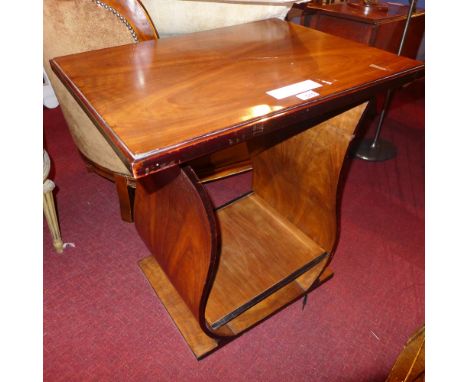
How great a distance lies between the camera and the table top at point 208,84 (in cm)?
62

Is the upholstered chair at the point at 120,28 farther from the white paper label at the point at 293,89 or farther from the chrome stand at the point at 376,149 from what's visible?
the chrome stand at the point at 376,149

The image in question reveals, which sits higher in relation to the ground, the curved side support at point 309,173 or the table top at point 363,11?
the table top at point 363,11

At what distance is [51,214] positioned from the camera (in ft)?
4.45

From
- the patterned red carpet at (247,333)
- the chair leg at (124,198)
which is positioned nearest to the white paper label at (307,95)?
the patterned red carpet at (247,333)

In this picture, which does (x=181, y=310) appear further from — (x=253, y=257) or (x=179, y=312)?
(x=253, y=257)

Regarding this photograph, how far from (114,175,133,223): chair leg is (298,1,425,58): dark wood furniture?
1462mm

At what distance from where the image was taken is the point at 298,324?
1.27 meters

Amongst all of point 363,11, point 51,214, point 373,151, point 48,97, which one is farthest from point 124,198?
point 363,11

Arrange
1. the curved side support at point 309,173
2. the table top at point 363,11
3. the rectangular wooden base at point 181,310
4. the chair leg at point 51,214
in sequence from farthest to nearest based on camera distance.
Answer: the table top at point 363,11 → the chair leg at point 51,214 → the rectangular wooden base at point 181,310 → the curved side support at point 309,173

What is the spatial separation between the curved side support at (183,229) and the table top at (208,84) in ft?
0.48

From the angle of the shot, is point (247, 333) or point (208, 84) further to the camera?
point (247, 333)

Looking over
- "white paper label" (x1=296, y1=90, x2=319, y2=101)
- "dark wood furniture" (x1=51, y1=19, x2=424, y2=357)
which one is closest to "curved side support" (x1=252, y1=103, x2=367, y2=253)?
"dark wood furniture" (x1=51, y1=19, x2=424, y2=357)

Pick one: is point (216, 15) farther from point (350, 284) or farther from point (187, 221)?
point (350, 284)

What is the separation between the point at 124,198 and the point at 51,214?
29cm
